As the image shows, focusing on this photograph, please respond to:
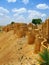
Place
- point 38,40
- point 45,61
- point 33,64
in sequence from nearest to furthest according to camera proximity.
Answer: point 45,61 < point 33,64 < point 38,40

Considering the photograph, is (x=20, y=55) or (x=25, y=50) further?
(x=25, y=50)

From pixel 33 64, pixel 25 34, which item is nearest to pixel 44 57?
pixel 33 64

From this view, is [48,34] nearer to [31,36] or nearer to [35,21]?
[31,36]

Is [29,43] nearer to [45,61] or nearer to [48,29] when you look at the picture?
[48,29]

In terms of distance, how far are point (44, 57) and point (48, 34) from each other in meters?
10.2

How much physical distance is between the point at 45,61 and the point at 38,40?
6.67m

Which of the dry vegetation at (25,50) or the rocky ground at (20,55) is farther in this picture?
the dry vegetation at (25,50)

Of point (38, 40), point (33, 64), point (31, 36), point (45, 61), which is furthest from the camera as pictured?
point (31, 36)

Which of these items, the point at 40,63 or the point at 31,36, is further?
the point at 31,36

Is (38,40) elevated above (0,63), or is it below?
above

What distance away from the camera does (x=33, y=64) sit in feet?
47.8

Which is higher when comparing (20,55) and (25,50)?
(25,50)

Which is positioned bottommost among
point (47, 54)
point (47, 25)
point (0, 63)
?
point (0, 63)

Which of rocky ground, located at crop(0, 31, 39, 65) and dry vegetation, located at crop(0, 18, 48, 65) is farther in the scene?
dry vegetation, located at crop(0, 18, 48, 65)
